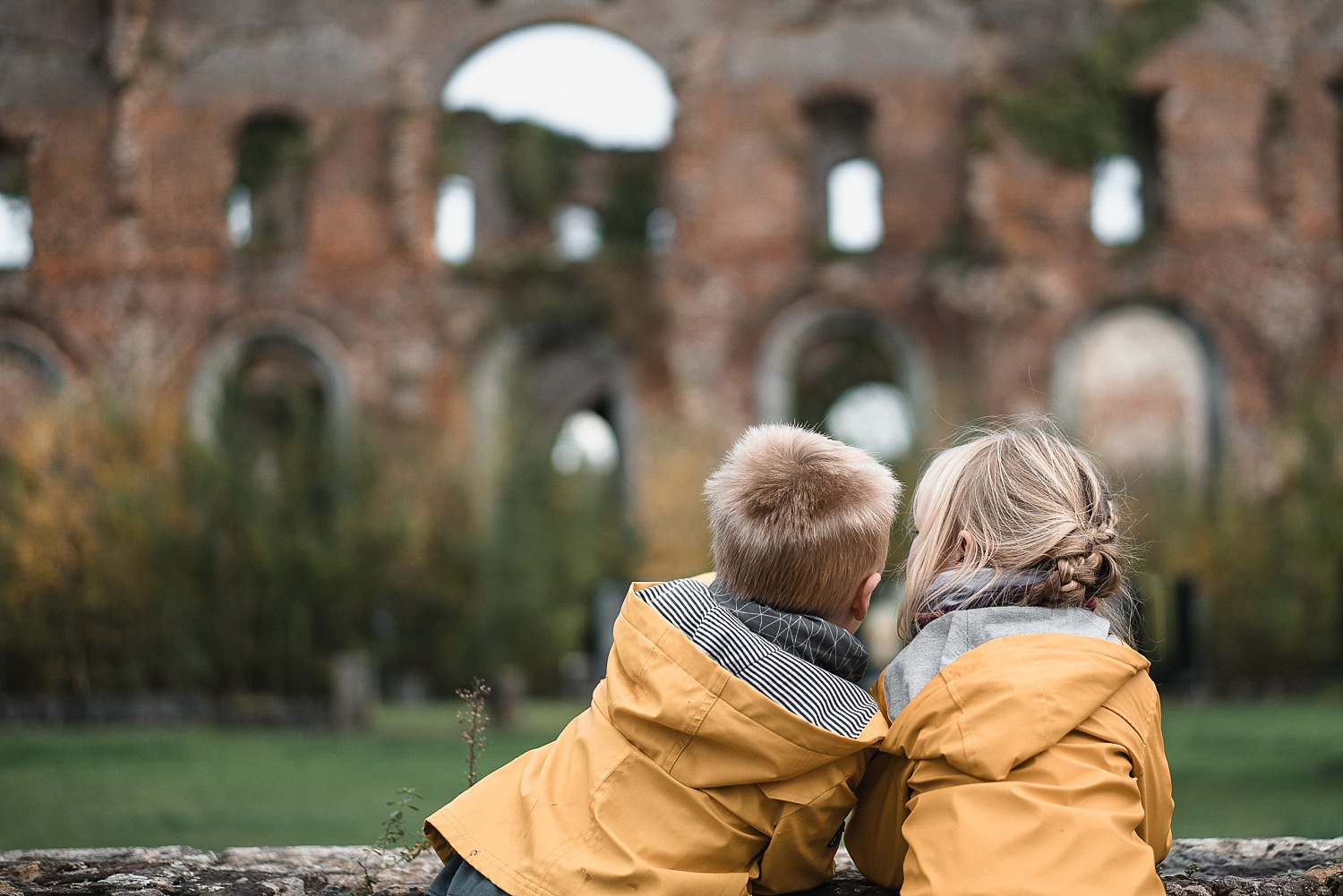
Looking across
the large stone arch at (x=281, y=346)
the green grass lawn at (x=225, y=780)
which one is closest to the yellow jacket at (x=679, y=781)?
the green grass lawn at (x=225, y=780)

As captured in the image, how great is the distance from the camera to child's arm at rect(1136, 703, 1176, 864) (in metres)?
1.84

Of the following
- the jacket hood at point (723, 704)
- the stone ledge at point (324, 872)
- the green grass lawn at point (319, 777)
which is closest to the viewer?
the jacket hood at point (723, 704)

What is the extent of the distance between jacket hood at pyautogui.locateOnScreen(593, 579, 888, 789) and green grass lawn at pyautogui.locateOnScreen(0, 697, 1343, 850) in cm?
362

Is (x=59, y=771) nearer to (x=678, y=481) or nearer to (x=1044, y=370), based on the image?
(x=678, y=481)

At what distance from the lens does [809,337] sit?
55.9ft

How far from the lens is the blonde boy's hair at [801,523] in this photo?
75.4 inches

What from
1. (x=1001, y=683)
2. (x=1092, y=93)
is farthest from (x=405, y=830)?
(x=1092, y=93)

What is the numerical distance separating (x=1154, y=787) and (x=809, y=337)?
1538cm

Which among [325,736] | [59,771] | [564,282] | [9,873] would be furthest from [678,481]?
[9,873]

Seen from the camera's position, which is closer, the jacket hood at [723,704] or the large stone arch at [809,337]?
the jacket hood at [723,704]

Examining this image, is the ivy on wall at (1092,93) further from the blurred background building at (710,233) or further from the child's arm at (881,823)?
the child's arm at (881,823)

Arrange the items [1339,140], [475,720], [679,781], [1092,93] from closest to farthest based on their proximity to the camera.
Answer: [679,781] → [475,720] → [1092,93] → [1339,140]

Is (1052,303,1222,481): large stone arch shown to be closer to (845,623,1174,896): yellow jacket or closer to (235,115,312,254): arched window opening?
(235,115,312,254): arched window opening

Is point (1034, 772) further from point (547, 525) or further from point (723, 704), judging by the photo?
point (547, 525)
